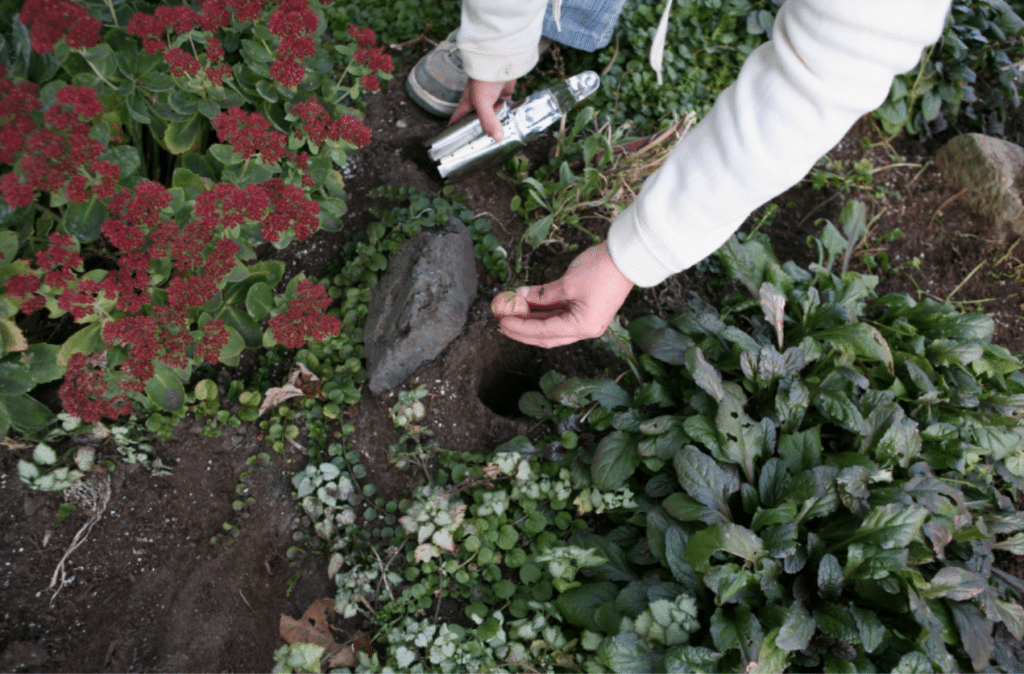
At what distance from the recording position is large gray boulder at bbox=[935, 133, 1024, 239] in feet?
8.87

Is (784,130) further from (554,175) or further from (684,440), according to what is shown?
(554,175)

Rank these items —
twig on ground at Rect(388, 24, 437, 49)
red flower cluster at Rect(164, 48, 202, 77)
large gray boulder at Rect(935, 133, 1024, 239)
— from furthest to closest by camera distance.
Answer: large gray boulder at Rect(935, 133, 1024, 239) < twig on ground at Rect(388, 24, 437, 49) < red flower cluster at Rect(164, 48, 202, 77)

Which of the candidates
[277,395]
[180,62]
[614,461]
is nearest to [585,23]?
[180,62]

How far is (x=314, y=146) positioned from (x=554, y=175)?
40.5 inches

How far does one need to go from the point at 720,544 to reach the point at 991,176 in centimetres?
251

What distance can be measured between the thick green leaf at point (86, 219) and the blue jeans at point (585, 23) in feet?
5.69

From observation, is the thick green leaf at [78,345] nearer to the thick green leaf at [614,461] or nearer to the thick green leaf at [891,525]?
the thick green leaf at [614,461]

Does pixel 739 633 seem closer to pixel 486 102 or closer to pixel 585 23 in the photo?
pixel 486 102

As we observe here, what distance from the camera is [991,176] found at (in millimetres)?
2711

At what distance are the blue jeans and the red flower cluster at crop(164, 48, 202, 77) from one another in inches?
57.6

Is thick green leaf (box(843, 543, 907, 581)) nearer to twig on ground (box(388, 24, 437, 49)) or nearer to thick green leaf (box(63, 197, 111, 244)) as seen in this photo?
thick green leaf (box(63, 197, 111, 244))

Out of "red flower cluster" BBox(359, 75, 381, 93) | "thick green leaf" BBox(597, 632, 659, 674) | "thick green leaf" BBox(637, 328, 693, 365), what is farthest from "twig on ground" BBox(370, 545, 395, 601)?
"red flower cluster" BBox(359, 75, 381, 93)

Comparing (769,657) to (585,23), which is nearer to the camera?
(769,657)

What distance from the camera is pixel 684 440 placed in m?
1.72
